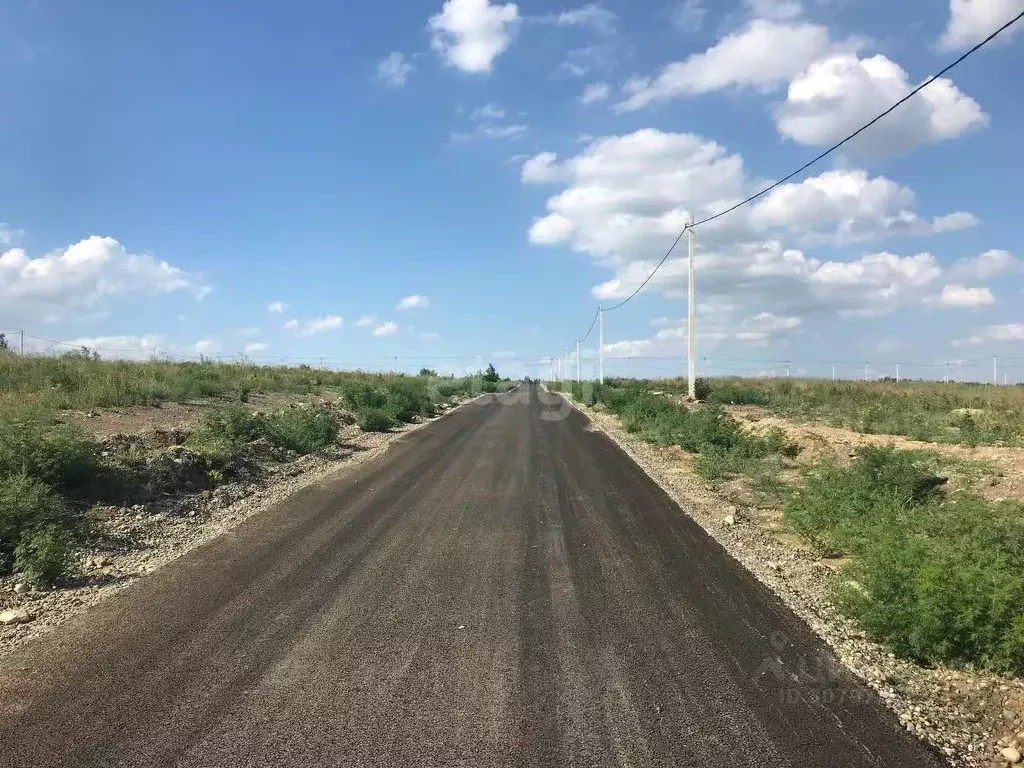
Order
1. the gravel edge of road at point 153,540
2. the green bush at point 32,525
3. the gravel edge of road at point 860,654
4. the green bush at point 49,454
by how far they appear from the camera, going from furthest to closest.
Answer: the green bush at point 49,454, the green bush at point 32,525, the gravel edge of road at point 153,540, the gravel edge of road at point 860,654

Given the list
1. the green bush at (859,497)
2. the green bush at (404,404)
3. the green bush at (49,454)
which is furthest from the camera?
the green bush at (404,404)

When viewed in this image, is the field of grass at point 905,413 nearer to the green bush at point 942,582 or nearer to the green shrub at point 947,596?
the green bush at point 942,582

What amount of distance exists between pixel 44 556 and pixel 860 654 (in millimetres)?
7651

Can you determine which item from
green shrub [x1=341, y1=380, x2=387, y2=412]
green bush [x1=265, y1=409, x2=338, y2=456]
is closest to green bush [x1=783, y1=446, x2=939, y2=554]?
green bush [x1=265, y1=409, x2=338, y2=456]

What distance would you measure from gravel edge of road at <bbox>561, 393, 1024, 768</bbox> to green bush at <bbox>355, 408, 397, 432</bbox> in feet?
55.8

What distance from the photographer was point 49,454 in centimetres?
1043

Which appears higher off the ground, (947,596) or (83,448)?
(83,448)

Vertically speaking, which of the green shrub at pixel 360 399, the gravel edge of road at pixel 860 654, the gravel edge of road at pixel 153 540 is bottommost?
the gravel edge of road at pixel 860 654

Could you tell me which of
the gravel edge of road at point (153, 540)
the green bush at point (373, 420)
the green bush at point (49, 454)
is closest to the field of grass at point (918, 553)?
the gravel edge of road at point (153, 540)

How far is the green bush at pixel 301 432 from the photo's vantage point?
18.7 m

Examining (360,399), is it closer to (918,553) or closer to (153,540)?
(153,540)

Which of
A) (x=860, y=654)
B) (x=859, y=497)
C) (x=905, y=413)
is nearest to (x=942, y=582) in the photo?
(x=860, y=654)

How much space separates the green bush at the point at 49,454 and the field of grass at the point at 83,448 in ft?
0.05

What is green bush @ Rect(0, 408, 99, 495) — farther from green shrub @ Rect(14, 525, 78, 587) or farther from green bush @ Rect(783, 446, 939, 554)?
green bush @ Rect(783, 446, 939, 554)
